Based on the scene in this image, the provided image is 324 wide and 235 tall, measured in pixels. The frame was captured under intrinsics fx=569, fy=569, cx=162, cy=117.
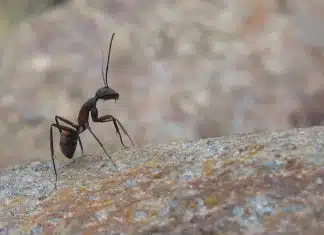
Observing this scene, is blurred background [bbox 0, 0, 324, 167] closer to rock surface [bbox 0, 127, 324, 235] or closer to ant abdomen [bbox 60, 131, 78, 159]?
ant abdomen [bbox 60, 131, 78, 159]

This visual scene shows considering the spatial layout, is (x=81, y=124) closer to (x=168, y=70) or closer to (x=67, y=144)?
(x=67, y=144)

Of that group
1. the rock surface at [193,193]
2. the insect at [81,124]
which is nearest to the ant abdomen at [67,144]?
the insect at [81,124]

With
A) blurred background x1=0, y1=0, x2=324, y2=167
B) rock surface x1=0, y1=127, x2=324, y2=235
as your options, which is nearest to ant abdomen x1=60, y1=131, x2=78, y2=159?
rock surface x1=0, y1=127, x2=324, y2=235

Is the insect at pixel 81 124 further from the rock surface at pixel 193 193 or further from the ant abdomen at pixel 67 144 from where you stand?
the rock surface at pixel 193 193

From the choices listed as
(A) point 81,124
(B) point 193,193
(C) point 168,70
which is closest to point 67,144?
(A) point 81,124

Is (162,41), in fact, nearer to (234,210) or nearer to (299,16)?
(299,16)

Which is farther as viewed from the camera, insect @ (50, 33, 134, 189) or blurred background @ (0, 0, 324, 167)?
blurred background @ (0, 0, 324, 167)
